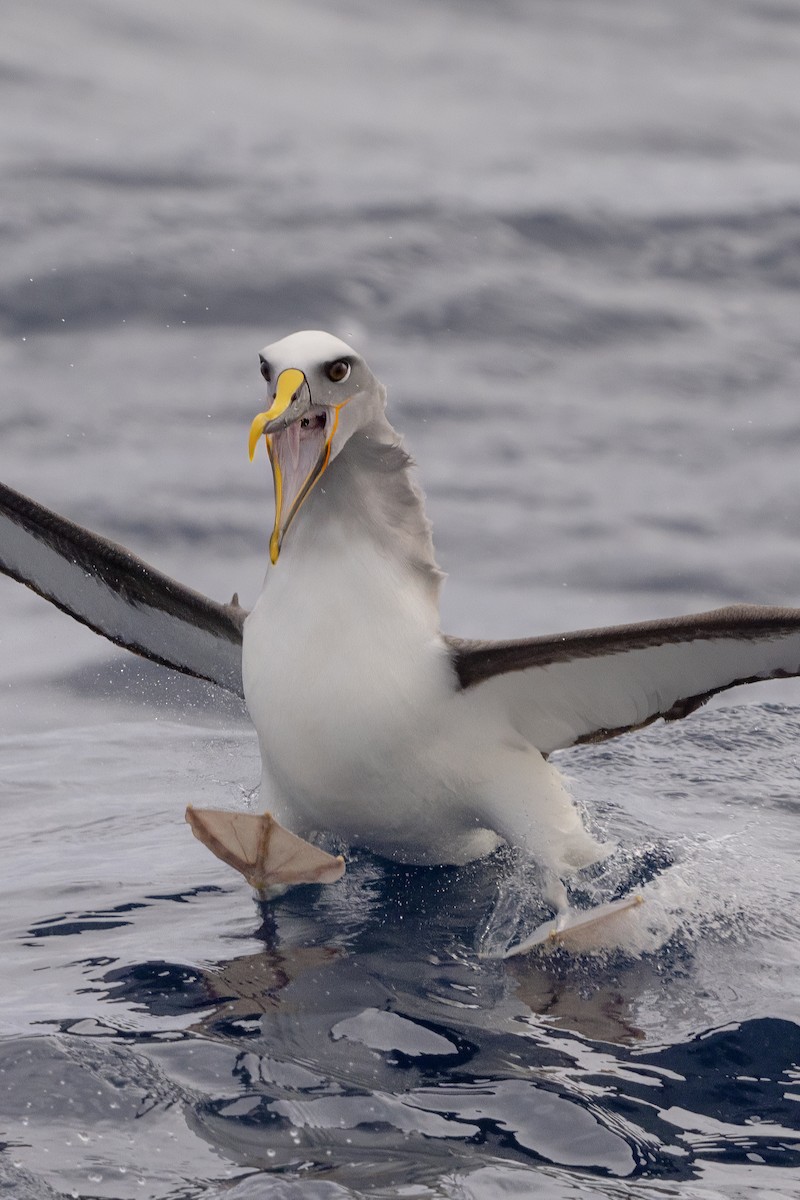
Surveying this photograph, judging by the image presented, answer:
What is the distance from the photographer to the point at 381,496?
665cm

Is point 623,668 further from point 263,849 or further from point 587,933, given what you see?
point 263,849

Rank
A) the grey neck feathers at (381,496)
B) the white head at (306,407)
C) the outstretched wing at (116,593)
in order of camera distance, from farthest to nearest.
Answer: the outstretched wing at (116,593), the grey neck feathers at (381,496), the white head at (306,407)

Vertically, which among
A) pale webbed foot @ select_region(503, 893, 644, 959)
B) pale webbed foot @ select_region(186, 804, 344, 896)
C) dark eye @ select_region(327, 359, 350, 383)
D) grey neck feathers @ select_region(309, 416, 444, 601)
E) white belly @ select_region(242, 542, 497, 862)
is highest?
dark eye @ select_region(327, 359, 350, 383)

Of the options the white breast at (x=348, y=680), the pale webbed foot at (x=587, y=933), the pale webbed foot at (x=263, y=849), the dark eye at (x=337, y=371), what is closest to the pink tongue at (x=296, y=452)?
the dark eye at (x=337, y=371)

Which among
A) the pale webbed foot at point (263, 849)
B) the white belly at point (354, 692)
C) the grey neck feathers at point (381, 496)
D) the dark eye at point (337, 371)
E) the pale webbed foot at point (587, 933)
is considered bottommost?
the pale webbed foot at point (587, 933)

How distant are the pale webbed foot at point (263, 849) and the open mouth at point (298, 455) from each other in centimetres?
106

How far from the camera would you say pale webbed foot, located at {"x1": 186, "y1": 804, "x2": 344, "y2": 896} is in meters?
6.45

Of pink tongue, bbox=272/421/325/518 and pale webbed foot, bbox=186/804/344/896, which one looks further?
pale webbed foot, bbox=186/804/344/896

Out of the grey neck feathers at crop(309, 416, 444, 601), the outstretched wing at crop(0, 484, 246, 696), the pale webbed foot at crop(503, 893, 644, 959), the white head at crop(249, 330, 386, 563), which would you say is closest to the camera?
the white head at crop(249, 330, 386, 563)

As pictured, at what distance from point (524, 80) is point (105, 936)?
72.8ft

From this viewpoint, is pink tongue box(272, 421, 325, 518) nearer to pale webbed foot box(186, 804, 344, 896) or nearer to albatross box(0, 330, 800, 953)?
albatross box(0, 330, 800, 953)

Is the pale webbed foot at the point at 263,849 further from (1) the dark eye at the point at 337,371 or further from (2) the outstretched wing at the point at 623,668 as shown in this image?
(1) the dark eye at the point at 337,371

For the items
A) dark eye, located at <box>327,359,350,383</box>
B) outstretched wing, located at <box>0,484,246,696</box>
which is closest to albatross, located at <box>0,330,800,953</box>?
dark eye, located at <box>327,359,350,383</box>

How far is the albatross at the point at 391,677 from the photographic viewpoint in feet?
20.5
